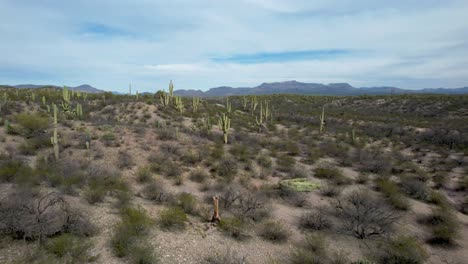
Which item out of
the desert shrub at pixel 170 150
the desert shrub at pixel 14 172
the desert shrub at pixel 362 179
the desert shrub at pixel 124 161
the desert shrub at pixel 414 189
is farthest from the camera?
the desert shrub at pixel 170 150

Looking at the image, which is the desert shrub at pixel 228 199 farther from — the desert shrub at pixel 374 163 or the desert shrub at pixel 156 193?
the desert shrub at pixel 374 163

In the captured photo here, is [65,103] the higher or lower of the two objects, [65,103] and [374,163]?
the higher

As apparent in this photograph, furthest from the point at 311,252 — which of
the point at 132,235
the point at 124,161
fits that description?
the point at 124,161

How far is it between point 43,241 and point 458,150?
20183 mm

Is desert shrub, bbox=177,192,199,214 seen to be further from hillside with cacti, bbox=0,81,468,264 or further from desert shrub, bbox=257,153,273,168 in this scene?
desert shrub, bbox=257,153,273,168

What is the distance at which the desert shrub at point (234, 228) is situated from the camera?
724cm

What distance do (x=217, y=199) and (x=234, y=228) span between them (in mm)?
833

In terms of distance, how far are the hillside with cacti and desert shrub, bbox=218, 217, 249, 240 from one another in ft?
0.09

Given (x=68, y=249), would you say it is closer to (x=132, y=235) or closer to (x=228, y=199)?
(x=132, y=235)

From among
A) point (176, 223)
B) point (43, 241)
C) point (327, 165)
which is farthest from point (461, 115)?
point (43, 241)

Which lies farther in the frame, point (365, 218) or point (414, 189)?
point (414, 189)

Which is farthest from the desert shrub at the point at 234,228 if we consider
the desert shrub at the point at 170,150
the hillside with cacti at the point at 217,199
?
the desert shrub at the point at 170,150

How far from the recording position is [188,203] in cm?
845

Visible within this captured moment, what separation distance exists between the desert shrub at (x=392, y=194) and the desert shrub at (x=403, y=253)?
242 cm
